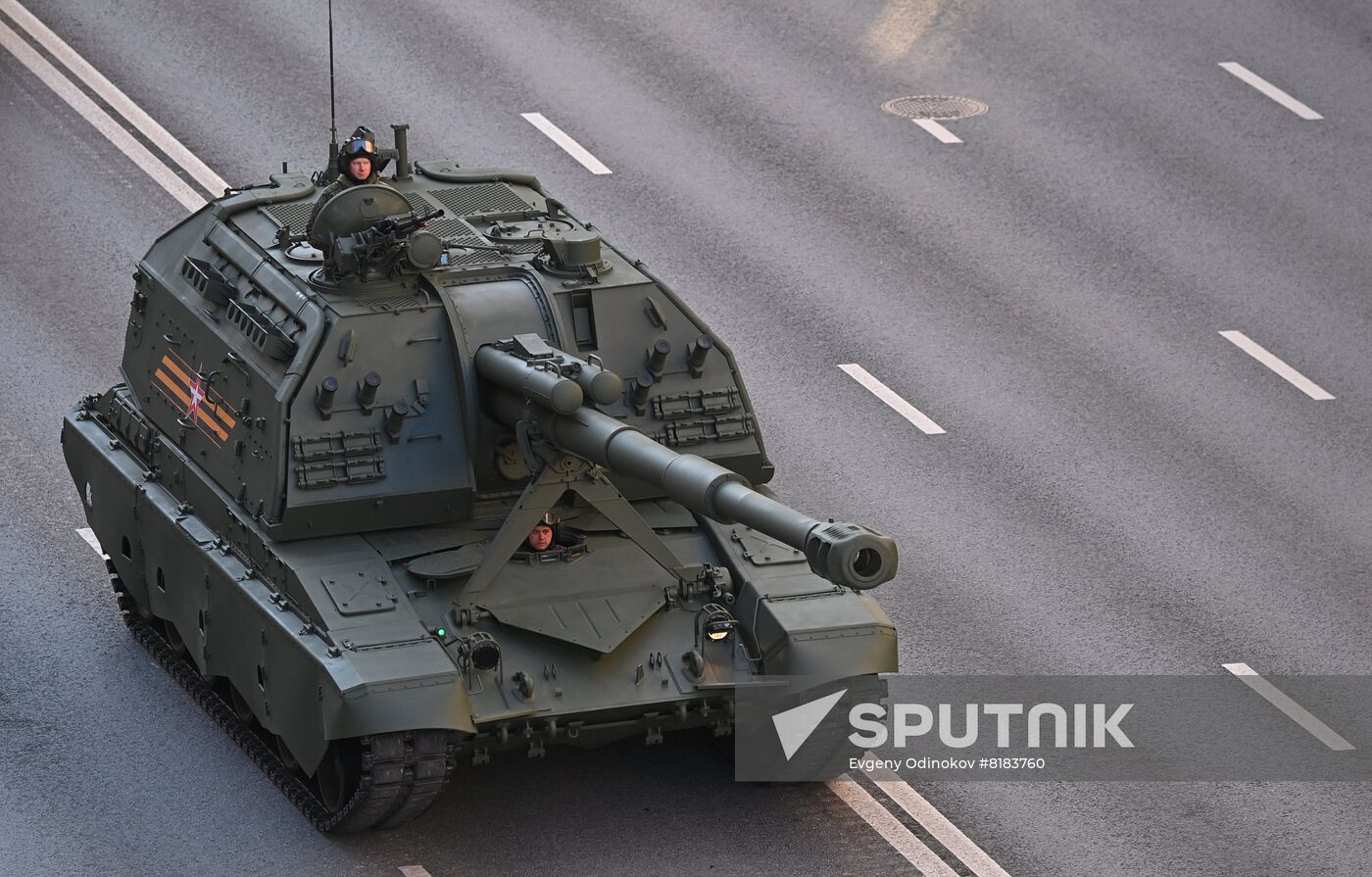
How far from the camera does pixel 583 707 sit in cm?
1933

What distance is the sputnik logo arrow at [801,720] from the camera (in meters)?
19.9

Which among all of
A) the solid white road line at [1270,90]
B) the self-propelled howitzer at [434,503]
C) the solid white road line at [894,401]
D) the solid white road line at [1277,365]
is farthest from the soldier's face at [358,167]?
the solid white road line at [1270,90]

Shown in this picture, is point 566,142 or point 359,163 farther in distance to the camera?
point 566,142

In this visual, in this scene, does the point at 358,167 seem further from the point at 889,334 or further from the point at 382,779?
the point at 889,334

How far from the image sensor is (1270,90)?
32719 millimetres

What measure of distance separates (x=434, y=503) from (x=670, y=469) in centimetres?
313

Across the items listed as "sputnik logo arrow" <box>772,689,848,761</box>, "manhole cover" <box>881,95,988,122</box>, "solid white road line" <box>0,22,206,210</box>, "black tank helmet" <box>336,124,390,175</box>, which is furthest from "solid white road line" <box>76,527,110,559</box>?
"manhole cover" <box>881,95,988,122</box>

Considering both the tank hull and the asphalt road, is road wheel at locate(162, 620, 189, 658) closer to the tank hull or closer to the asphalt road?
the asphalt road

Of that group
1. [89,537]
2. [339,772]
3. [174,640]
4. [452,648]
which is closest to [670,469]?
[452,648]

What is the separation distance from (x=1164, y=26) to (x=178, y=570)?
16.7 m

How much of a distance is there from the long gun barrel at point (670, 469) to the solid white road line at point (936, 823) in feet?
11.7

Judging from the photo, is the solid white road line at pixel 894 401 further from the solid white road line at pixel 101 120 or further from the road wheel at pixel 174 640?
the road wheel at pixel 174 640

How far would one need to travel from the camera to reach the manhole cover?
105 ft

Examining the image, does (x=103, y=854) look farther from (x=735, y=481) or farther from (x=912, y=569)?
(x=912, y=569)
